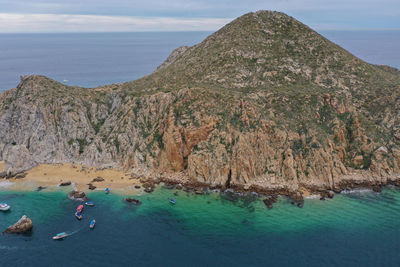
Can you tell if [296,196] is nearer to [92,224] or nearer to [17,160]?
[92,224]

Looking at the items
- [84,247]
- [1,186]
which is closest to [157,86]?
[1,186]

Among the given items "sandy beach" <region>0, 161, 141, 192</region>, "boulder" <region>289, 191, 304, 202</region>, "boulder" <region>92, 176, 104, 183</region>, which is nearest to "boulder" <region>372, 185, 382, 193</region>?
"boulder" <region>289, 191, 304, 202</region>

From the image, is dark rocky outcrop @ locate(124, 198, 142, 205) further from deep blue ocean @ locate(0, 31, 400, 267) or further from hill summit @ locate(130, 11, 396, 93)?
hill summit @ locate(130, 11, 396, 93)

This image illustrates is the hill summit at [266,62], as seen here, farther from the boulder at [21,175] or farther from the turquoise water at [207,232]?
the boulder at [21,175]

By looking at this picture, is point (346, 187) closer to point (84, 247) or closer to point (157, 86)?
point (84, 247)

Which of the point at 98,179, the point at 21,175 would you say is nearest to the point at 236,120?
the point at 98,179

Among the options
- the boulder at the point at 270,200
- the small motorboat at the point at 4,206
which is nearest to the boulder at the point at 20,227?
the small motorboat at the point at 4,206
